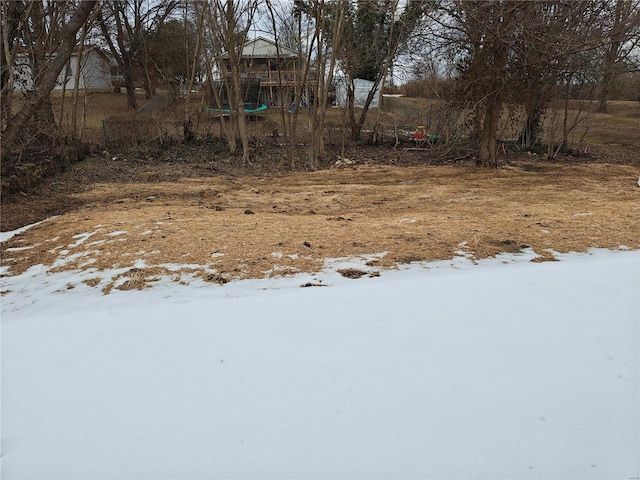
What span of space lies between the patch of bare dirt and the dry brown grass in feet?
0.05

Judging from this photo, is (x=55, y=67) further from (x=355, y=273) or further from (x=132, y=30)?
(x=132, y=30)

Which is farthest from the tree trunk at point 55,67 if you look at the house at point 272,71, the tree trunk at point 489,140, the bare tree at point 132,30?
the bare tree at point 132,30

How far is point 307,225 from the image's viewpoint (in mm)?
4867

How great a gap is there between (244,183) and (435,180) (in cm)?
373

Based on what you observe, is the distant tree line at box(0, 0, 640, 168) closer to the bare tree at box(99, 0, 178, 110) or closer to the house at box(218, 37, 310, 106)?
the house at box(218, 37, 310, 106)

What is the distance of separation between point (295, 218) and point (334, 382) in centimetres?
349

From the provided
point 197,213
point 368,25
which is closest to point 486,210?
point 197,213

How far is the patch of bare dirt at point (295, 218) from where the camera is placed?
380 centimetres

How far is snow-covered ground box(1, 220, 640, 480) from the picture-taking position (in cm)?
164

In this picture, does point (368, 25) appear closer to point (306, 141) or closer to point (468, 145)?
point (306, 141)

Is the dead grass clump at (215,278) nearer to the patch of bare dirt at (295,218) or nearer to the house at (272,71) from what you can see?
the patch of bare dirt at (295,218)

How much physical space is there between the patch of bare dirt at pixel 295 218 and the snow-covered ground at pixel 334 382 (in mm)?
709

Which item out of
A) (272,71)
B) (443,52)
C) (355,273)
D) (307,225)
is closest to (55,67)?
(307,225)

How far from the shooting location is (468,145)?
41.4 ft
